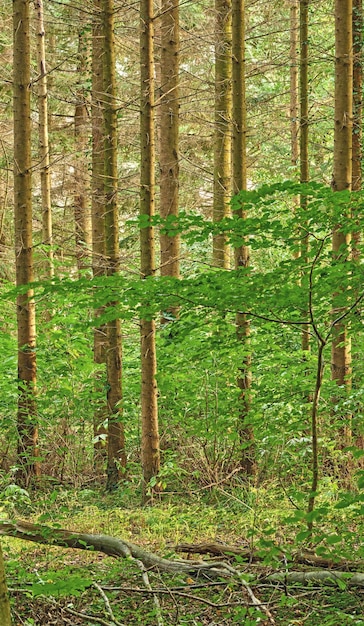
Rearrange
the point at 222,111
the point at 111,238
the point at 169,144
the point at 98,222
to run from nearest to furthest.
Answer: the point at 111,238 → the point at 169,144 → the point at 98,222 → the point at 222,111

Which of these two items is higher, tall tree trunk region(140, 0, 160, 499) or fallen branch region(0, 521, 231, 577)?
tall tree trunk region(140, 0, 160, 499)

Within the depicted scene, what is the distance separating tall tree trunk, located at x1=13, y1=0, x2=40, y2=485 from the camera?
9395 mm

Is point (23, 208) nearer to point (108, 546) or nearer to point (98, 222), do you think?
point (98, 222)

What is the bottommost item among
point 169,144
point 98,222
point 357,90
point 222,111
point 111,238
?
point 111,238

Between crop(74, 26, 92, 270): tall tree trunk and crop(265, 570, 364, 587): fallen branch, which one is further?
crop(74, 26, 92, 270): tall tree trunk

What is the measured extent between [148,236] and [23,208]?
5.91 feet

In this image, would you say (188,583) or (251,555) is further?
(188,583)

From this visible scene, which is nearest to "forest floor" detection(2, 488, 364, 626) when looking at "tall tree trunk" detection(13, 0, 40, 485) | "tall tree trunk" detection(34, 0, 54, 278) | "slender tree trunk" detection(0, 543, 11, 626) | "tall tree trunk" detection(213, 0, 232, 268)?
"slender tree trunk" detection(0, 543, 11, 626)

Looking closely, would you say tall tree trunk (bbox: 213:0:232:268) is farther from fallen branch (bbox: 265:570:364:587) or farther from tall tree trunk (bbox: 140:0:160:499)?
fallen branch (bbox: 265:570:364:587)

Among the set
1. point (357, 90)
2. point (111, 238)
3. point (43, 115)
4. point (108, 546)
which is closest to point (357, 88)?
point (357, 90)

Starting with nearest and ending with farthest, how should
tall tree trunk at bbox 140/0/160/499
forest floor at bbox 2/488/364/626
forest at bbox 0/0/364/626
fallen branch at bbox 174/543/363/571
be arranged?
forest floor at bbox 2/488/364/626 < forest at bbox 0/0/364/626 < fallen branch at bbox 174/543/363/571 < tall tree trunk at bbox 140/0/160/499

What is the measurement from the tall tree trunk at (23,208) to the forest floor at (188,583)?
225cm

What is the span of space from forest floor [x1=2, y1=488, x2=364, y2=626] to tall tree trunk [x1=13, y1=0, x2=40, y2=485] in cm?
225

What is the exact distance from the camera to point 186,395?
9203mm
